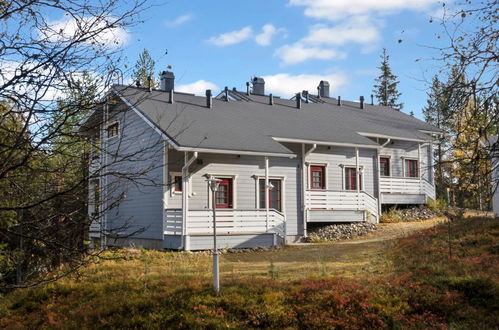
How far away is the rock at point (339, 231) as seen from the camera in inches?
894

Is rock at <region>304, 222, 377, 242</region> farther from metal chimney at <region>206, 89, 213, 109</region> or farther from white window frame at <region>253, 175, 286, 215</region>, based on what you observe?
metal chimney at <region>206, 89, 213, 109</region>

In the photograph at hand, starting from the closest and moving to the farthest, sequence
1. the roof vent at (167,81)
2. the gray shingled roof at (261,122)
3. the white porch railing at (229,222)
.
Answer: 1. the white porch railing at (229,222)
2. the gray shingled roof at (261,122)
3. the roof vent at (167,81)

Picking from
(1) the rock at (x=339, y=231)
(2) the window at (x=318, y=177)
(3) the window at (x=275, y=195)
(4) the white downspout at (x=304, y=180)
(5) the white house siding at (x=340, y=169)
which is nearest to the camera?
(3) the window at (x=275, y=195)

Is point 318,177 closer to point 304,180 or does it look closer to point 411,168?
point 304,180

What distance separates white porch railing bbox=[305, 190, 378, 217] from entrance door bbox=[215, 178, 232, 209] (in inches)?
148

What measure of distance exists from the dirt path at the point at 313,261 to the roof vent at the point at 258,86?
473 inches

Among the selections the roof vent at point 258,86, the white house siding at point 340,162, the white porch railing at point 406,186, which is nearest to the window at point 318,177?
the white house siding at point 340,162

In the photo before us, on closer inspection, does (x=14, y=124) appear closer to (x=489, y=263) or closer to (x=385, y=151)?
(x=489, y=263)

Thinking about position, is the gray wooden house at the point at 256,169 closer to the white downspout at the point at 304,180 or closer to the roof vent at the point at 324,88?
the white downspout at the point at 304,180

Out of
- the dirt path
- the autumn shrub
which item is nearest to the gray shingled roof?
the autumn shrub

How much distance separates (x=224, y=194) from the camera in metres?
20.8

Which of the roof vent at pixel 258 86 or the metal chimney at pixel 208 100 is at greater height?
the roof vent at pixel 258 86

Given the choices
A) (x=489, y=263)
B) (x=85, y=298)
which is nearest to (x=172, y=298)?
(x=85, y=298)

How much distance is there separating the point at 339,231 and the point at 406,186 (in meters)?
6.61
